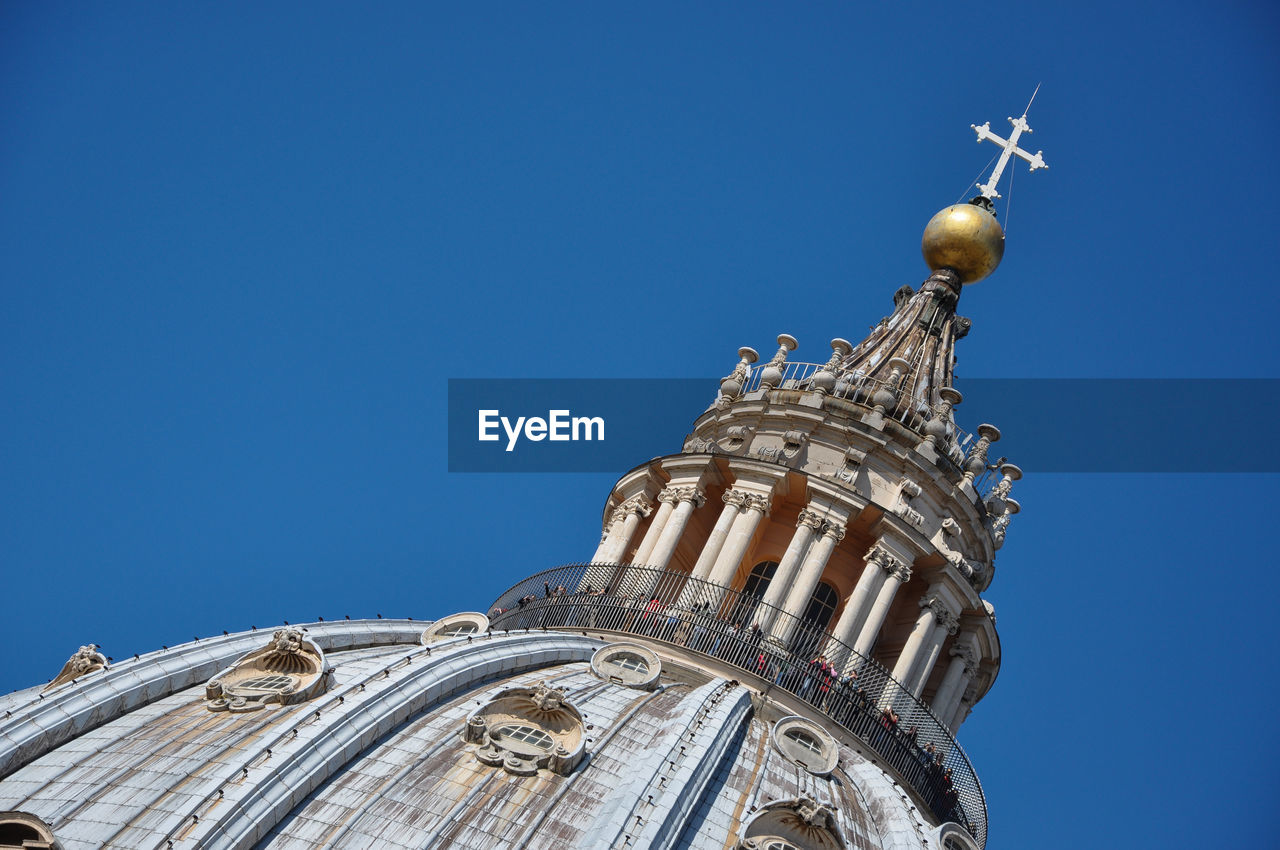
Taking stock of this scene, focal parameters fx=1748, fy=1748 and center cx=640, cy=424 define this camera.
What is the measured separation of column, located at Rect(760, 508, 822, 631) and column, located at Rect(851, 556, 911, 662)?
2182 mm

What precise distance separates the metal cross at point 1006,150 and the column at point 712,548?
16.3 metres

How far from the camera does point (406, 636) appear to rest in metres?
46.7

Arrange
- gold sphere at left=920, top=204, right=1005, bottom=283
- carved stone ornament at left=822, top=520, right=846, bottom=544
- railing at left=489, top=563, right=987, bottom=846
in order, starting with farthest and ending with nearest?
gold sphere at left=920, top=204, right=1005, bottom=283 < carved stone ornament at left=822, top=520, right=846, bottom=544 < railing at left=489, top=563, right=987, bottom=846

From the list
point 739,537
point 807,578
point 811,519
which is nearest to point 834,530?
point 811,519

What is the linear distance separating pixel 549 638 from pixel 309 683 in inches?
284

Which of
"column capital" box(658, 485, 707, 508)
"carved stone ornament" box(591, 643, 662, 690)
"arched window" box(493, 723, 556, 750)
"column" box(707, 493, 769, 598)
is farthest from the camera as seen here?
"column capital" box(658, 485, 707, 508)

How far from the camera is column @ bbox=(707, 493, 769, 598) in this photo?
44.8 metres

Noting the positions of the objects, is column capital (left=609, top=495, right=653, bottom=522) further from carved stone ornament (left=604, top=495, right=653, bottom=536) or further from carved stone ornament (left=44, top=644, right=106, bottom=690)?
carved stone ornament (left=44, top=644, right=106, bottom=690)

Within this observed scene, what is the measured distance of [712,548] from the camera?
1804 inches

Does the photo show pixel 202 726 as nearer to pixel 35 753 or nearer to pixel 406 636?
pixel 35 753

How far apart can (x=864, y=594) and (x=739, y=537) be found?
3548 millimetres

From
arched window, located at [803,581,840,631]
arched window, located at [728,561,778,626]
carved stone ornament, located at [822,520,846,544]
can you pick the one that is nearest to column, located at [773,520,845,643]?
carved stone ornament, located at [822,520,846,544]

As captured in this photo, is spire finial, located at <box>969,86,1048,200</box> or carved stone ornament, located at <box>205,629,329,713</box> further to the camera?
spire finial, located at <box>969,86,1048,200</box>

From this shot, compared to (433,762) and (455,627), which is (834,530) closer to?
(455,627)
